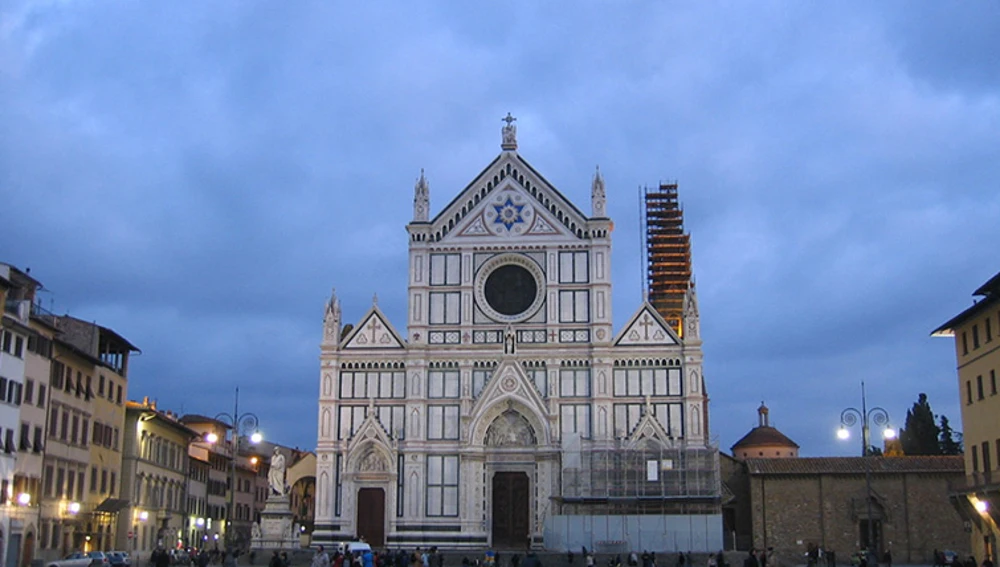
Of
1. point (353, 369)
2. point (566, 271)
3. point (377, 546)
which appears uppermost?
point (566, 271)

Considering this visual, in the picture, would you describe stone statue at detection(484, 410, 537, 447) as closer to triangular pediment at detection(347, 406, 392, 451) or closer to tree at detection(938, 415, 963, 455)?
triangular pediment at detection(347, 406, 392, 451)

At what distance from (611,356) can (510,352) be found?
5202 mm

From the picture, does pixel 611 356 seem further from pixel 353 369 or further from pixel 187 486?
pixel 187 486

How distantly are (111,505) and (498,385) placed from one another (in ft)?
63.9

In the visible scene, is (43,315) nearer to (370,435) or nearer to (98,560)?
(98,560)

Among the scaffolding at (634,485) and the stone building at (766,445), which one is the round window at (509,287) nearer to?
the scaffolding at (634,485)

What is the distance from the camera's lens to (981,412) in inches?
1614

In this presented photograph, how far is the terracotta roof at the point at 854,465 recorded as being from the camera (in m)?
54.0

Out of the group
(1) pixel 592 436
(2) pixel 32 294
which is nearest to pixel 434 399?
→ (1) pixel 592 436

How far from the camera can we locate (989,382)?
40.0 metres

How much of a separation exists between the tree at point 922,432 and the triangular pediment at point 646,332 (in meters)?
26.3

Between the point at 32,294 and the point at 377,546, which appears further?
the point at 377,546

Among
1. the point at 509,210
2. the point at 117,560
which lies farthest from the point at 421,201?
the point at 117,560

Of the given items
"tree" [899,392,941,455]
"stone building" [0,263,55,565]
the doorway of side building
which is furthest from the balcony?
"tree" [899,392,941,455]
